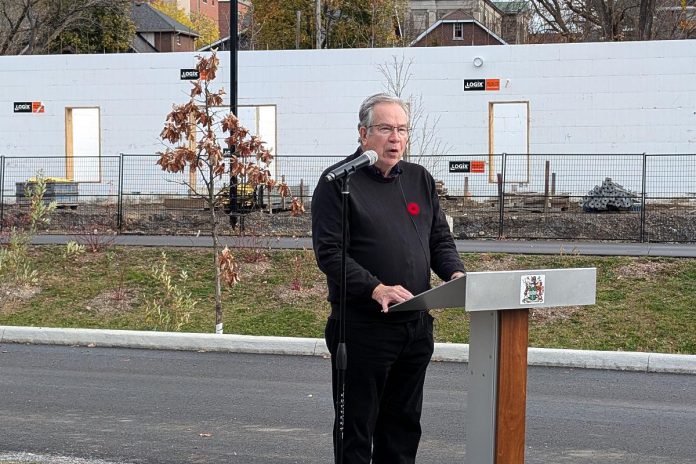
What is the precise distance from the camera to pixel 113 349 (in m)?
12.0

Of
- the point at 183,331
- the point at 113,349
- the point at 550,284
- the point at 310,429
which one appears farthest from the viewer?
the point at 183,331

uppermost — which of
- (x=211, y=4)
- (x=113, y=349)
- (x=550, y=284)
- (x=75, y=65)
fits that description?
(x=211, y=4)

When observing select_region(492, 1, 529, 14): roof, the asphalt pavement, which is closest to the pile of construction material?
the asphalt pavement

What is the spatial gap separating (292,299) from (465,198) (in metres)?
9.82

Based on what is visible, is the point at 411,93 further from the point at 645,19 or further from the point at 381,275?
the point at 381,275

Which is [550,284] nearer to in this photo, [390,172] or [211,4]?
[390,172]

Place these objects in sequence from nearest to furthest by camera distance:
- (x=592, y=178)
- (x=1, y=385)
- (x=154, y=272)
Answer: (x=1, y=385), (x=154, y=272), (x=592, y=178)

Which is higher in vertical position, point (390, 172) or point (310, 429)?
point (390, 172)

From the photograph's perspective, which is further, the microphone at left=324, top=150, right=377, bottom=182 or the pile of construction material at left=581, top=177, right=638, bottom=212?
the pile of construction material at left=581, top=177, right=638, bottom=212

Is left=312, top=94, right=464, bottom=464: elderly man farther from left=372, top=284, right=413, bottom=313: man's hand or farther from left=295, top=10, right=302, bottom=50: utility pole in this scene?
left=295, top=10, right=302, bottom=50: utility pole

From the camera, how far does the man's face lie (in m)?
4.90

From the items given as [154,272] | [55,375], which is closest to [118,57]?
[154,272]

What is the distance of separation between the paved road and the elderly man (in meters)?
2.27

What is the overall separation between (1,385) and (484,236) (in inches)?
455
